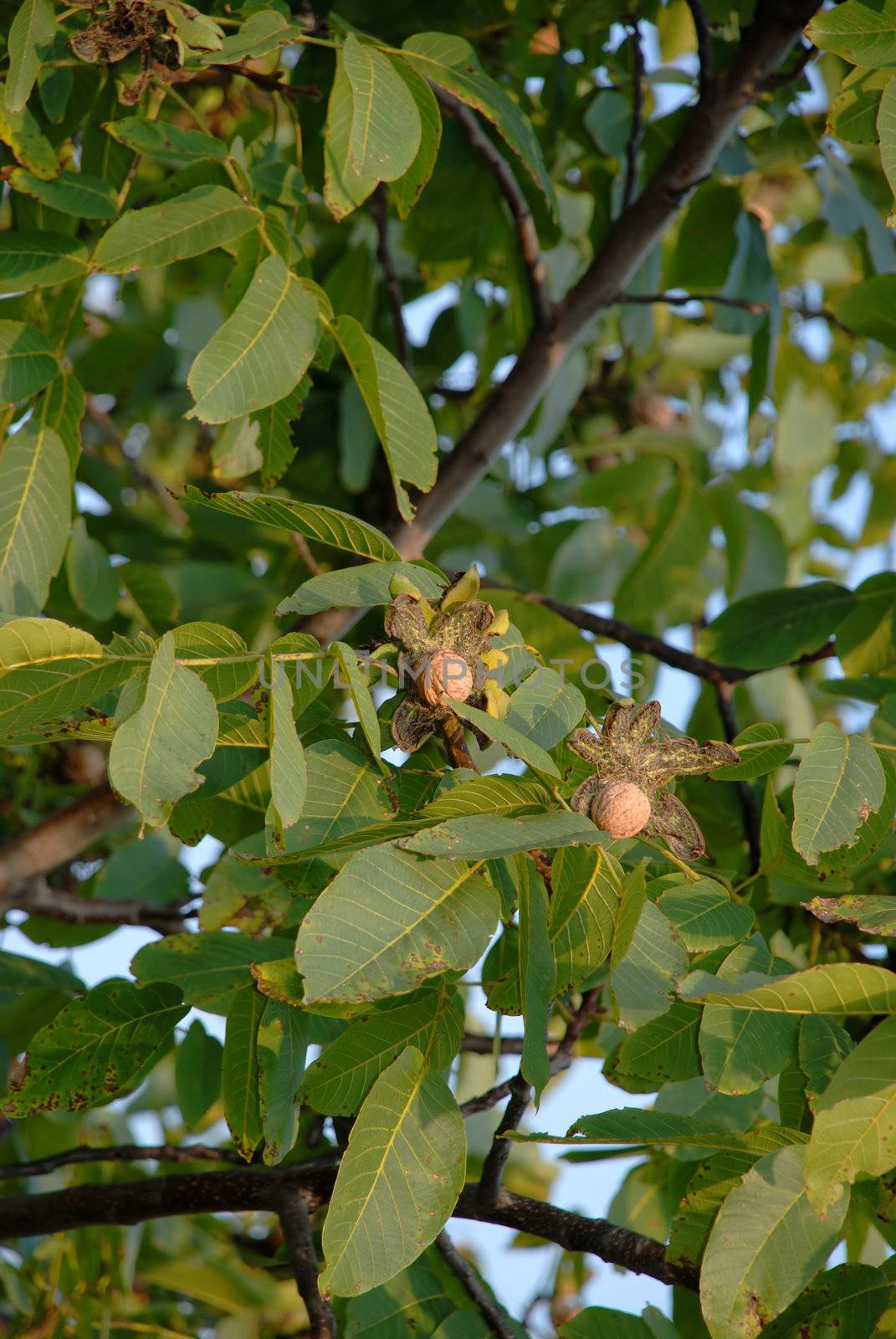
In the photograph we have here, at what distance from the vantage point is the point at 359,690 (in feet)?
2.51

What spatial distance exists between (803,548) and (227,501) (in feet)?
7.54

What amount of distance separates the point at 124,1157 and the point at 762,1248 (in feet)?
2.58

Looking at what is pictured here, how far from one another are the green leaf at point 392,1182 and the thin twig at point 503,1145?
16 cm

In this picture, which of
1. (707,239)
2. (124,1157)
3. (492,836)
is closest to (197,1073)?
(124,1157)

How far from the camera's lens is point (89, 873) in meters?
2.16

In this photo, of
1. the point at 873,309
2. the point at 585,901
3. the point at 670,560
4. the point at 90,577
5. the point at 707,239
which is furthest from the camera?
the point at 670,560

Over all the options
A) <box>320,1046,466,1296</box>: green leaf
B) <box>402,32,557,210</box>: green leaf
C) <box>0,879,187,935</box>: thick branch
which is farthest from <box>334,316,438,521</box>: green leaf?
<box>0,879,187,935</box>: thick branch

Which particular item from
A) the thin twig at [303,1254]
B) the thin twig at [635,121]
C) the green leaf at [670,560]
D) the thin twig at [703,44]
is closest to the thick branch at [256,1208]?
the thin twig at [303,1254]

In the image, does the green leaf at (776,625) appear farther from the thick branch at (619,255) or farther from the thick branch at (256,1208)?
the thick branch at (256,1208)

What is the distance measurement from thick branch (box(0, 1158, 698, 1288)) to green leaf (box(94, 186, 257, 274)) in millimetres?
806

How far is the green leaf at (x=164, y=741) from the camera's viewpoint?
0.74m

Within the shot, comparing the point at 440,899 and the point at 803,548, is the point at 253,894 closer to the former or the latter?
the point at 440,899

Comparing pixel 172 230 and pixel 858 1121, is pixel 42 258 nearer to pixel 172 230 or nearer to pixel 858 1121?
pixel 172 230

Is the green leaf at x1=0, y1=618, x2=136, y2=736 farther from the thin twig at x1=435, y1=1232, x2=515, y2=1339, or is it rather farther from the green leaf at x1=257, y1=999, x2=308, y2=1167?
the thin twig at x1=435, y1=1232, x2=515, y2=1339
